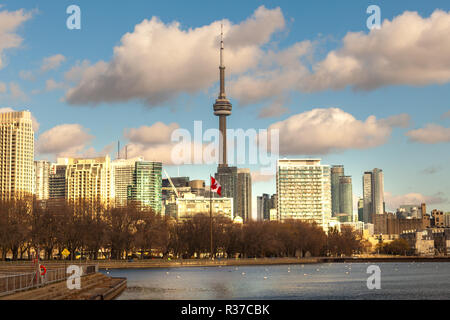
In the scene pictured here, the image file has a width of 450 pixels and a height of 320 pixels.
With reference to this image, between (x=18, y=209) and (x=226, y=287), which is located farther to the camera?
(x=18, y=209)

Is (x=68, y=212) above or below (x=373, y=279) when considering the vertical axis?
above

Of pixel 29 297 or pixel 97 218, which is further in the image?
pixel 97 218

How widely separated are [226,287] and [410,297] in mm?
24923

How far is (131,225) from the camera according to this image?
17188cm

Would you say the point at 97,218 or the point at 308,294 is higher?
the point at 97,218

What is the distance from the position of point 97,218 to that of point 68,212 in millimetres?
7022

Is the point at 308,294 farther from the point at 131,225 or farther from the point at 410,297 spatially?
the point at 131,225
